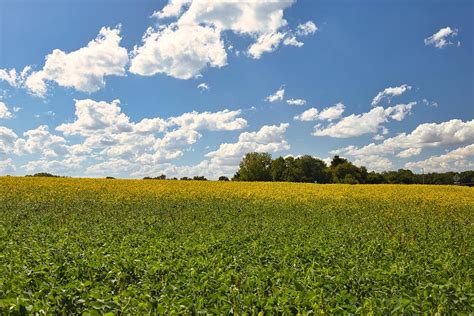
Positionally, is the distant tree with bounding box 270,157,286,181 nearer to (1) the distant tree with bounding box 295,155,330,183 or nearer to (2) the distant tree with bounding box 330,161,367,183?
(1) the distant tree with bounding box 295,155,330,183

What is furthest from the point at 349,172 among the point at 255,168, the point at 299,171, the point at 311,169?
the point at 255,168

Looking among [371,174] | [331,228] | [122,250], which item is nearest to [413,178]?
[371,174]

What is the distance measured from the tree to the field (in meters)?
66.8

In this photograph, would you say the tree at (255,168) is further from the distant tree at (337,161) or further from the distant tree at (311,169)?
the distant tree at (337,161)

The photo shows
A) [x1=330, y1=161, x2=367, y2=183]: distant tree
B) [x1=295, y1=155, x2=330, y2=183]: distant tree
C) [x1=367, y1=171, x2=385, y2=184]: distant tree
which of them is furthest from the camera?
[x1=367, y1=171, x2=385, y2=184]: distant tree

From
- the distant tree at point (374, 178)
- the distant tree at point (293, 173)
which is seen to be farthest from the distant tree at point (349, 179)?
the distant tree at point (293, 173)

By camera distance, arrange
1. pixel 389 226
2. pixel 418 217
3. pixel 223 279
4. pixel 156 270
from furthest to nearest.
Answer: pixel 418 217 < pixel 389 226 < pixel 156 270 < pixel 223 279

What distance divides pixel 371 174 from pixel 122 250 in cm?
9162

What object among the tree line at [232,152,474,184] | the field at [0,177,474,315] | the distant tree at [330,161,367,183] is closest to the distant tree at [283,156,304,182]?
the tree line at [232,152,474,184]

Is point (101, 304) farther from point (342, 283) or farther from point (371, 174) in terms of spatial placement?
point (371, 174)

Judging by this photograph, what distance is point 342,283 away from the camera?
717 centimetres

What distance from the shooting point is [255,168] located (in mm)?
91062

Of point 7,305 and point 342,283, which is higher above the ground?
point 7,305

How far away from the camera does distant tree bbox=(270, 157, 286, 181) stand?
8742 cm
